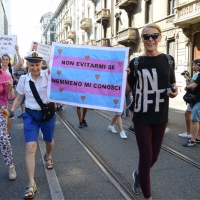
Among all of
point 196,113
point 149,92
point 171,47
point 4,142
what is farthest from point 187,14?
point 4,142

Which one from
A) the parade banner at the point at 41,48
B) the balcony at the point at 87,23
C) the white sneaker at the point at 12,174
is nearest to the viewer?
the white sneaker at the point at 12,174

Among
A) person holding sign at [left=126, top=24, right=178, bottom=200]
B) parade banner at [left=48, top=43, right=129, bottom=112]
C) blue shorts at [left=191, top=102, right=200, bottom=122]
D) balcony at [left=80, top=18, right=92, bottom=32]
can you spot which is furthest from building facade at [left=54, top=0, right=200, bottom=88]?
person holding sign at [left=126, top=24, right=178, bottom=200]

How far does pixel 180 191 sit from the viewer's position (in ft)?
11.4

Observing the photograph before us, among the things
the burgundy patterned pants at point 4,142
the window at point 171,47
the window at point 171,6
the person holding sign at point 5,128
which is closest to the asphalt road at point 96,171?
the person holding sign at point 5,128

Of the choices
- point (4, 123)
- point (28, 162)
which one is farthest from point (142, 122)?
point (4, 123)

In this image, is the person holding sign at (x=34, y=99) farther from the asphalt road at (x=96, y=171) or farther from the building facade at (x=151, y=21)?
the building facade at (x=151, y=21)

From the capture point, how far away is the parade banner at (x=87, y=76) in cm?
358

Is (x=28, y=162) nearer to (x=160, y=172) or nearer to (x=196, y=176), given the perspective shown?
(x=160, y=172)

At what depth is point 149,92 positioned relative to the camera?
2953mm

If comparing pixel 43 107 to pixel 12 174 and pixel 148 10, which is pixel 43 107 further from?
pixel 148 10

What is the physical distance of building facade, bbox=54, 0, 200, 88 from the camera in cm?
1739

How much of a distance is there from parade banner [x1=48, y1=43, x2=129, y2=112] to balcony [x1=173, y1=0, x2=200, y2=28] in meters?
13.8

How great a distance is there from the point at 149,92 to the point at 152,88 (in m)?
0.05

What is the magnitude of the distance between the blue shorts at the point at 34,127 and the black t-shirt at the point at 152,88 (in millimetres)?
1356
